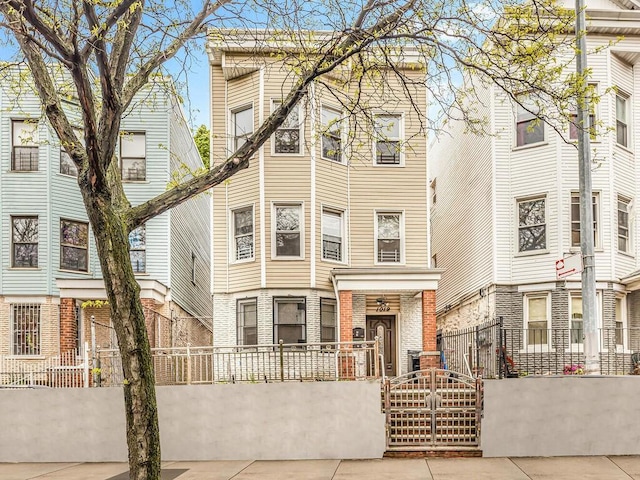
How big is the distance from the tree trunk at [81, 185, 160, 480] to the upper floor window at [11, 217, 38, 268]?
1398cm

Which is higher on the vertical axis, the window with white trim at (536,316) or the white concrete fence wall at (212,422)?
the window with white trim at (536,316)

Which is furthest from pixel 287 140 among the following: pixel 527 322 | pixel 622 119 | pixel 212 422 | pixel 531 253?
pixel 622 119

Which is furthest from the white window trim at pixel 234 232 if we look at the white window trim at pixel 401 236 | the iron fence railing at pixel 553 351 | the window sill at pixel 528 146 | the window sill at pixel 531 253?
the window sill at pixel 528 146

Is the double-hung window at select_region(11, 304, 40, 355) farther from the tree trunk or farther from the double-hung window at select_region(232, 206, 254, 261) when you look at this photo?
the tree trunk

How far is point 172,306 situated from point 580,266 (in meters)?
14.5

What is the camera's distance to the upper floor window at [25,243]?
2100 centimetres

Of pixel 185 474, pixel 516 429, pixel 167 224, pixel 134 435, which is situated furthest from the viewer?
pixel 167 224

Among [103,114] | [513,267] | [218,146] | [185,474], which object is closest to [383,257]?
[513,267]

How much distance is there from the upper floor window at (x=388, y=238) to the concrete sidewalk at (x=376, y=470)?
8680 millimetres

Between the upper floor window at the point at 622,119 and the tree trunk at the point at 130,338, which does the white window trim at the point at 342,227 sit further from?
the tree trunk at the point at 130,338

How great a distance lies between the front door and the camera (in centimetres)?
1916

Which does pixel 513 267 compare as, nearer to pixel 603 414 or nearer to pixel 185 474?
pixel 603 414

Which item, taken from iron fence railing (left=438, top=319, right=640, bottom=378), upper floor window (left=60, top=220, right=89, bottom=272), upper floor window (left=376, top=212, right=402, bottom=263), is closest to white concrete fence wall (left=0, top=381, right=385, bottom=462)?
iron fence railing (left=438, top=319, right=640, bottom=378)

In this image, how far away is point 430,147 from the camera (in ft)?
94.8
